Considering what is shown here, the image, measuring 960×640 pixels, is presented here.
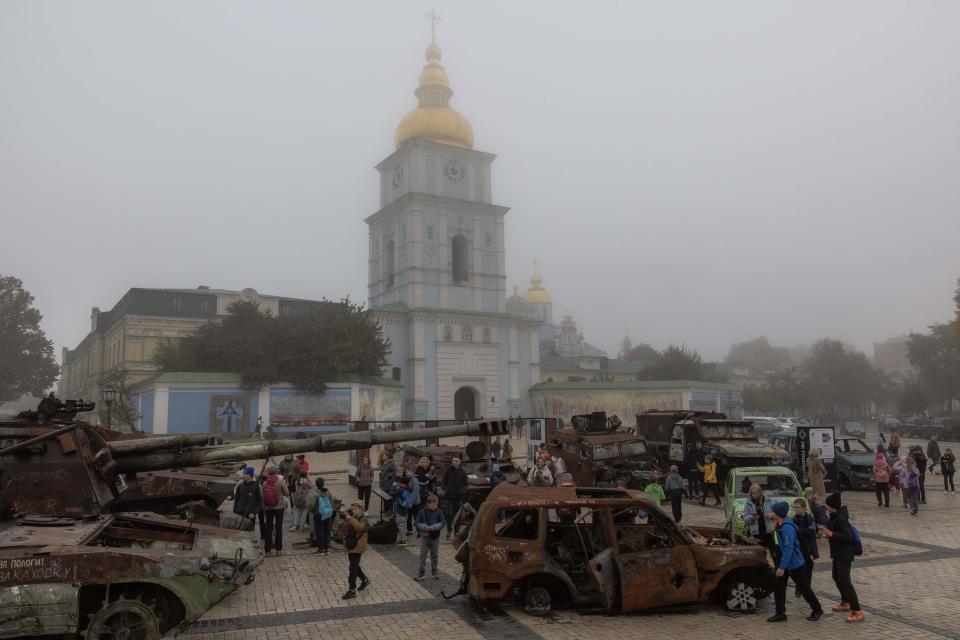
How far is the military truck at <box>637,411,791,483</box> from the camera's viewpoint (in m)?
18.1

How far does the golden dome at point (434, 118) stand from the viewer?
5197 cm

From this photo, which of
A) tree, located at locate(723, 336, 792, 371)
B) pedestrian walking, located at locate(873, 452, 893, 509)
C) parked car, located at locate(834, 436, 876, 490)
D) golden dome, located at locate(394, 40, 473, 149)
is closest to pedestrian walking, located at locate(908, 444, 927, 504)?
pedestrian walking, located at locate(873, 452, 893, 509)

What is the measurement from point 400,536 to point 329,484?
991cm

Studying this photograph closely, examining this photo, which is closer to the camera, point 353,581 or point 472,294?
point 353,581

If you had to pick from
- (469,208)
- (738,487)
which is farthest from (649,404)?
(738,487)

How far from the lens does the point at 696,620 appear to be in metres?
8.68

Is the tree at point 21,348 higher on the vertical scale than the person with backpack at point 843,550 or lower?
higher

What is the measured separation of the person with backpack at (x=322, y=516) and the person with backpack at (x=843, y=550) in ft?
26.6

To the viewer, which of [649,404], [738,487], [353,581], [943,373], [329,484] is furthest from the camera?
[943,373]

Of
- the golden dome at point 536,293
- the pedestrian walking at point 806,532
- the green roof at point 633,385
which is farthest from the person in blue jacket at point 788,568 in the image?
the golden dome at point 536,293

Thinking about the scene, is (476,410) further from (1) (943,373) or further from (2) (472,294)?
(1) (943,373)

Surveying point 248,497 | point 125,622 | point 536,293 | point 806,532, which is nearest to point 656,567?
point 806,532

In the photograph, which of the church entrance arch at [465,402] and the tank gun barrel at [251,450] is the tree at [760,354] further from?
the tank gun barrel at [251,450]

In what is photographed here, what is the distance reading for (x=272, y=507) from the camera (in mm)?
12672
